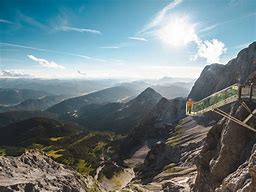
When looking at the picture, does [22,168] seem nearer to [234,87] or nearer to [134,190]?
[134,190]

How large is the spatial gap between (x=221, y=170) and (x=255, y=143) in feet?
31.1

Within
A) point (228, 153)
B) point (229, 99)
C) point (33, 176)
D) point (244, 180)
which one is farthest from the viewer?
point (33, 176)

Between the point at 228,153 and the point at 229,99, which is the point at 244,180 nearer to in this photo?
the point at 228,153

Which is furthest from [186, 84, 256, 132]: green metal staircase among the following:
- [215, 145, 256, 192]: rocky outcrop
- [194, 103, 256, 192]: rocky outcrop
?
[194, 103, 256, 192]: rocky outcrop

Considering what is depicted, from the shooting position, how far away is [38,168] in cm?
8988

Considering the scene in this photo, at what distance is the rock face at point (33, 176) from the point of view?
65438mm

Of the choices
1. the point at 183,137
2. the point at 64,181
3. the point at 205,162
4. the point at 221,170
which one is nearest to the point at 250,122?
the point at 221,170

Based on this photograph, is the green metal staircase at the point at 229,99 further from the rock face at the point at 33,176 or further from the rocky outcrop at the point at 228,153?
the rock face at the point at 33,176

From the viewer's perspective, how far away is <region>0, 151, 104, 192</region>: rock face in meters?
65.4

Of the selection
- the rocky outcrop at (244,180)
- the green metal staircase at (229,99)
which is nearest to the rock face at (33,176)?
the rocky outcrop at (244,180)

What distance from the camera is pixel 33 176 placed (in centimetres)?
7681

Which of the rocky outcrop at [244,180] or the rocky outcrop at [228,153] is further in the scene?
the rocky outcrop at [228,153]

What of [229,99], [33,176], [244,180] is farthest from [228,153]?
[33,176]

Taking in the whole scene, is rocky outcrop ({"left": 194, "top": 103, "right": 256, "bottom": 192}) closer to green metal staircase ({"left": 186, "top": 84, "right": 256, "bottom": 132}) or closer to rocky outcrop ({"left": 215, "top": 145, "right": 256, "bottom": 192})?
rocky outcrop ({"left": 215, "top": 145, "right": 256, "bottom": 192})
